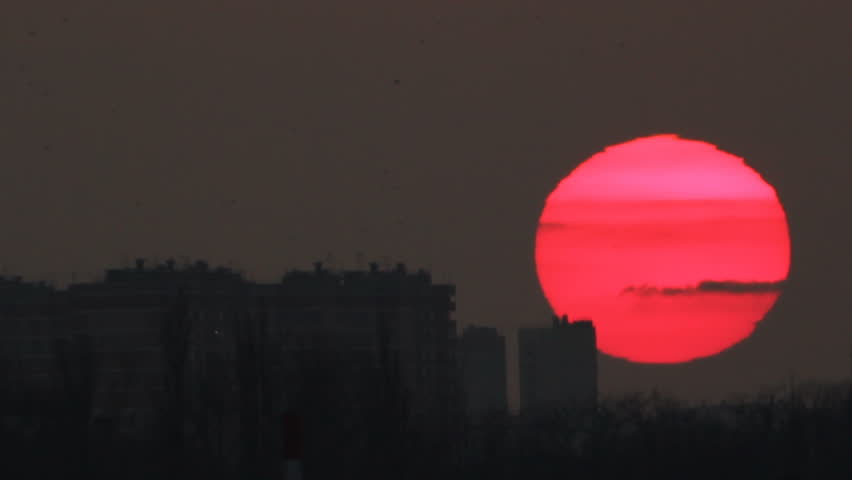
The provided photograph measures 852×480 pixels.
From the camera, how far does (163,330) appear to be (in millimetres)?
61375

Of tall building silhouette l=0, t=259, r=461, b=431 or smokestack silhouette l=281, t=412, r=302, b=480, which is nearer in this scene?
smokestack silhouette l=281, t=412, r=302, b=480

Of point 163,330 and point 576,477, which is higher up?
point 163,330

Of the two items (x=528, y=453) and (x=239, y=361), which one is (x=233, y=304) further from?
(x=239, y=361)

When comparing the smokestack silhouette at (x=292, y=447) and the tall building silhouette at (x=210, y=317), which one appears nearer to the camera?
the smokestack silhouette at (x=292, y=447)

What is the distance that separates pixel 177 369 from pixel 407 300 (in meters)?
110

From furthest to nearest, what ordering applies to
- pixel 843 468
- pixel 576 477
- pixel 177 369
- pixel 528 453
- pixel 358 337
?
pixel 358 337 → pixel 528 453 → pixel 576 477 → pixel 843 468 → pixel 177 369

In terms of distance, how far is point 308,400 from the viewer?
62.7 m

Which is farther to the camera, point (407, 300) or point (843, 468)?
point (407, 300)

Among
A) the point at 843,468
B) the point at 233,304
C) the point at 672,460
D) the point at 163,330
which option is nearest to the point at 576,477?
the point at 672,460

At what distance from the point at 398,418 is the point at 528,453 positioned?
15.6m

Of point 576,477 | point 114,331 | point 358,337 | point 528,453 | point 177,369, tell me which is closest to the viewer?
point 177,369

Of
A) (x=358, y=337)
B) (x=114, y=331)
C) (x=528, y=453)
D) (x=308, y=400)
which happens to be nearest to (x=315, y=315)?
(x=358, y=337)

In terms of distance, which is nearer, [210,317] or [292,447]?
[292,447]

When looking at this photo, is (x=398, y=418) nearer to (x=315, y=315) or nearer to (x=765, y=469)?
(x=765, y=469)
